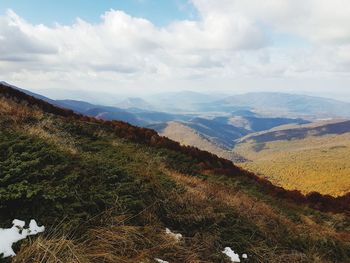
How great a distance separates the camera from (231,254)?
225 inches

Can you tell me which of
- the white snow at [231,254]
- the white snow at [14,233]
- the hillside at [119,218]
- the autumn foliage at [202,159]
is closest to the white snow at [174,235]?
the hillside at [119,218]

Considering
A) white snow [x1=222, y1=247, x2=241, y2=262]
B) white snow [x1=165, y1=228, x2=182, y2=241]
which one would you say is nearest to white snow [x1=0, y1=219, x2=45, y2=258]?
white snow [x1=165, y1=228, x2=182, y2=241]

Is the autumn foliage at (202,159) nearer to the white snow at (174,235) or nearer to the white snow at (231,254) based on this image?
the white snow at (231,254)

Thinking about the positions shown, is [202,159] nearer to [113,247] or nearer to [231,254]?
[231,254]

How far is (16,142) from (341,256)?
7779 mm

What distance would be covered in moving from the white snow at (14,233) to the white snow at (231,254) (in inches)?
116

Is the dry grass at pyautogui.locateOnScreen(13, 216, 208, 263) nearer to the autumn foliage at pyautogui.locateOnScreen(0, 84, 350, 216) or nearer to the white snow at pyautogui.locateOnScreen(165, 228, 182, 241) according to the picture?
the white snow at pyautogui.locateOnScreen(165, 228, 182, 241)

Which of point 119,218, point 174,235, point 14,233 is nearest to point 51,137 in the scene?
point 119,218

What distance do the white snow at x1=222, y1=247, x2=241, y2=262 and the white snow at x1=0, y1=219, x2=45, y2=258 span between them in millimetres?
2944

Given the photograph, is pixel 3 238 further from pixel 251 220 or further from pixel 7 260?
pixel 251 220

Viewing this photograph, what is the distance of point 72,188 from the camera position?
5660 mm

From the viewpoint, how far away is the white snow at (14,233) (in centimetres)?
398

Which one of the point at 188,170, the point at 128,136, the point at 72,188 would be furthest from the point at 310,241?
the point at 128,136

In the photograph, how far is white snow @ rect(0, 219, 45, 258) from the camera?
3.98 metres
